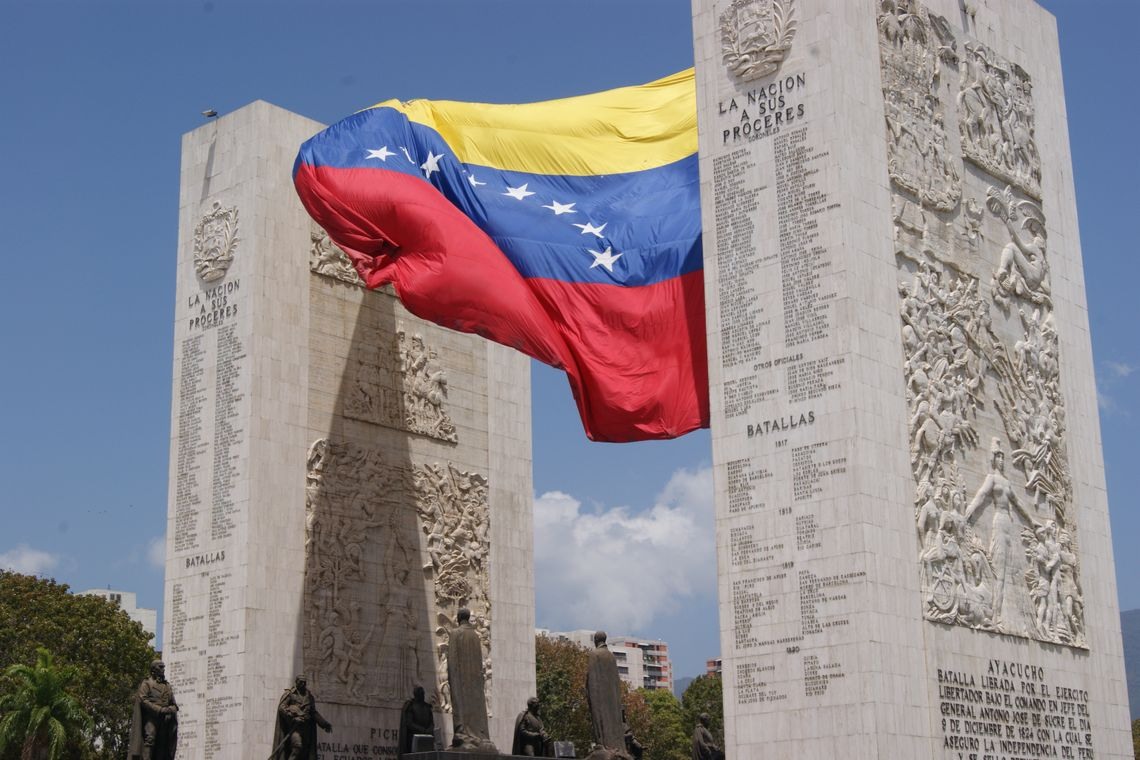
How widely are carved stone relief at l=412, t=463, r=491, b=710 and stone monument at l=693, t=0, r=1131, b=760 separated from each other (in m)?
8.13

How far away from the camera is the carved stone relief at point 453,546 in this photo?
82.0 feet

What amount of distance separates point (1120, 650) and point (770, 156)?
8043 millimetres

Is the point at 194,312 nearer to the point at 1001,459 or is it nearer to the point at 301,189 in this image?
the point at 301,189

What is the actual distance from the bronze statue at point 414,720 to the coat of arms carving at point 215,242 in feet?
23.4

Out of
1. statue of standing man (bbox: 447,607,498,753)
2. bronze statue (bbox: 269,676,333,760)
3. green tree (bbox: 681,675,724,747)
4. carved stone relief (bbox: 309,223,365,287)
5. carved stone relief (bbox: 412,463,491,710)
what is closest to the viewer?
statue of standing man (bbox: 447,607,498,753)

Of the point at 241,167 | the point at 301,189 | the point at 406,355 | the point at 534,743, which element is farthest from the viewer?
the point at 406,355

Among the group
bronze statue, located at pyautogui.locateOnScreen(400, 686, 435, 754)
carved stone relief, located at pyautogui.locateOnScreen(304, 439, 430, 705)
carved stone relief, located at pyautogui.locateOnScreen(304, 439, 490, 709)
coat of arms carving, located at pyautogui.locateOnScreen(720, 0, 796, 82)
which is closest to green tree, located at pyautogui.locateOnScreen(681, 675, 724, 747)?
carved stone relief, located at pyautogui.locateOnScreen(304, 439, 490, 709)

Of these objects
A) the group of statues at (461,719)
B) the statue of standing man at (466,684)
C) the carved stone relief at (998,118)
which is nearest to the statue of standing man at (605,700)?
the group of statues at (461,719)

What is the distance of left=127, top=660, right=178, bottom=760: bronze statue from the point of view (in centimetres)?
1962

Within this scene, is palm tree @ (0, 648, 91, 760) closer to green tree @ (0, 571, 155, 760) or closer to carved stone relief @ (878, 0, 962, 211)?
green tree @ (0, 571, 155, 760)

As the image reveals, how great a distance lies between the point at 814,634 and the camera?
55.1 feet

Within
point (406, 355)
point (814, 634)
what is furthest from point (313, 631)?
point (814, 634)

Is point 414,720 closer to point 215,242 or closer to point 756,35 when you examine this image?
point 215,242

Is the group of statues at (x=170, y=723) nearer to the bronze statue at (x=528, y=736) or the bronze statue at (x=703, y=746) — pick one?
the bronze statue at (x=528, y=736)
